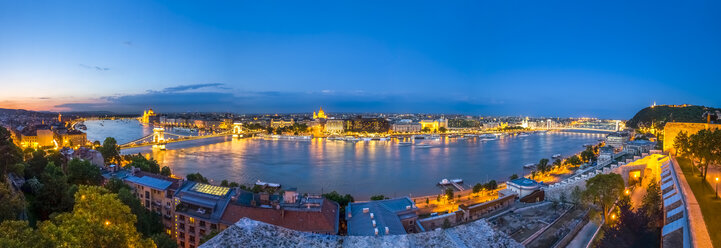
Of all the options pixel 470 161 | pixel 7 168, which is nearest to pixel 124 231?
pixel 7 168

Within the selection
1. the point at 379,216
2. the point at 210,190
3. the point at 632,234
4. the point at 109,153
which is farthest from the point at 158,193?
the point at 632,234

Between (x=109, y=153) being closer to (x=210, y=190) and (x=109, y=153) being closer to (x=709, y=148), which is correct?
(x=210, y=190)

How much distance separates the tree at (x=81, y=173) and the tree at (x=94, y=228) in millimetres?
4205

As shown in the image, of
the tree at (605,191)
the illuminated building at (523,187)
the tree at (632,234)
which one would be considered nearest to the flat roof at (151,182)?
the tree at (632,234)

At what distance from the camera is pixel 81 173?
5641mm

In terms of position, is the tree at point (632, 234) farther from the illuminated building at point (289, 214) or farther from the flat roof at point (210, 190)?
the flat roof at point (210, 190)

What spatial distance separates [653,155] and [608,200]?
2.97m

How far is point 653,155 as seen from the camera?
627cm

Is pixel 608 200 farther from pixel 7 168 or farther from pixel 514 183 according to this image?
pixel 7 168

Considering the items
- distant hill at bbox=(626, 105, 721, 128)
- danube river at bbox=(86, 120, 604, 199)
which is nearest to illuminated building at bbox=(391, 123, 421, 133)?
distant hill at bbox=(626, 105, 721, 128)

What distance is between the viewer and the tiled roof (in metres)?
3.97

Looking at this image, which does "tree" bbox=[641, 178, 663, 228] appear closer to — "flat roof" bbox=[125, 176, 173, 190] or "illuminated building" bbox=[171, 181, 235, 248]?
"illuminated building" bbox=[171, 181, 235, 248]

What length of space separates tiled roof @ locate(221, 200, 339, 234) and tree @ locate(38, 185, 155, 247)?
1.77m

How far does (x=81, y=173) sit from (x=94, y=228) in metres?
5.06
